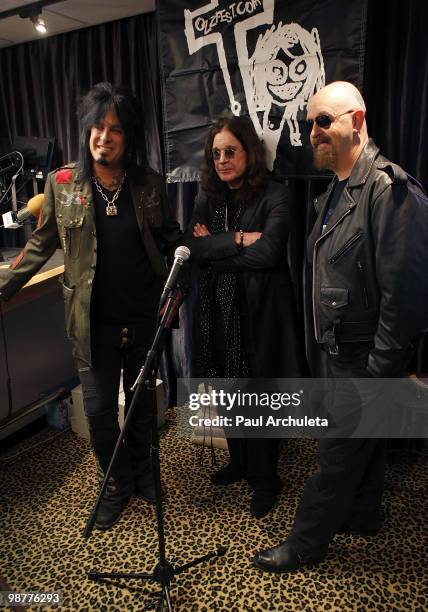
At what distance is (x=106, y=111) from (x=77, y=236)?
480 mm

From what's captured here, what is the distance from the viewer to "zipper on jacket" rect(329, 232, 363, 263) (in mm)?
1518

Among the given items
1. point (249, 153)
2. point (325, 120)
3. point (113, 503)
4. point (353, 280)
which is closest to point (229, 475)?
point (113, 503)

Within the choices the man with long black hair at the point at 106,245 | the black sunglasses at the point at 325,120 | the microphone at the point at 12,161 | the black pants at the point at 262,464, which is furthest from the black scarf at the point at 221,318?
the microphone at the point at 12,161

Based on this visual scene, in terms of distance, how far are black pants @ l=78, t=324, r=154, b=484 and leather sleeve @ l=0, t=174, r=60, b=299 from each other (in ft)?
1.20

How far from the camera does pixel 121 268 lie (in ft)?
6.27

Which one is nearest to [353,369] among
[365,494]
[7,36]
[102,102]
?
[365,494]

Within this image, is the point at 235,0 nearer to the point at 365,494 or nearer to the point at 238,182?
the point at 238,182

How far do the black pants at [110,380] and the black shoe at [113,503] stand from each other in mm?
34

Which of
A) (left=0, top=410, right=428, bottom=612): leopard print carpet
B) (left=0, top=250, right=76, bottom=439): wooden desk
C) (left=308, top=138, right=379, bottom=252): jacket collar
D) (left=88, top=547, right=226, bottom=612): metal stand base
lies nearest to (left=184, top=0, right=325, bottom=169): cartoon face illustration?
(left=308, top=138, right=379, bottom=252): jacket collar

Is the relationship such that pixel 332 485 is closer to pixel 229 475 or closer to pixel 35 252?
pixel 229 475

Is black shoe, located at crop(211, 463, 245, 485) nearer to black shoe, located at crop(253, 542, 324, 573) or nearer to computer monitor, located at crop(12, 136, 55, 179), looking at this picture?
black shoe, located at crop(253, 542, 324, 573)

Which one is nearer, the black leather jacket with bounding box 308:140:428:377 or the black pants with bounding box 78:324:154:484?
the black leather jacket with bounding box 308:140:428:377

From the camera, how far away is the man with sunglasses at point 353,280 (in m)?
1.43

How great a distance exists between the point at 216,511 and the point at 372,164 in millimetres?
1605
